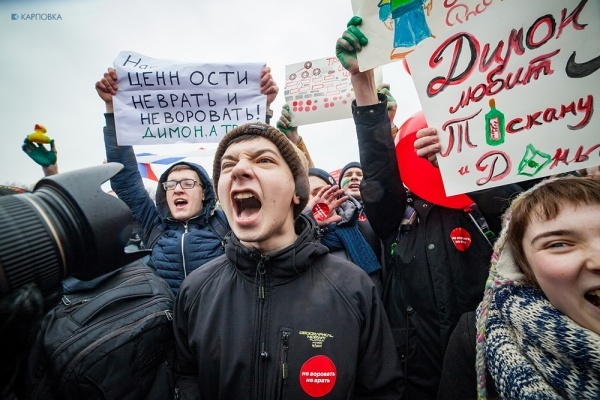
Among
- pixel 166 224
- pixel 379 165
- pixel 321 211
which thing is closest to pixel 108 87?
pixel 166 224

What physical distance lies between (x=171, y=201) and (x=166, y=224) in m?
0.23

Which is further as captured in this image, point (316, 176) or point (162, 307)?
point (316, 176)

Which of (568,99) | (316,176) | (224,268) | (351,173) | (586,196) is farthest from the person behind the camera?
(351,173)

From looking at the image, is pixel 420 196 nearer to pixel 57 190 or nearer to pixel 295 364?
pixel 295 364

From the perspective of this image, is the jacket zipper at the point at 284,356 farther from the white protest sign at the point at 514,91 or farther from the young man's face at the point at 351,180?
the young man's face at the point at 351,180

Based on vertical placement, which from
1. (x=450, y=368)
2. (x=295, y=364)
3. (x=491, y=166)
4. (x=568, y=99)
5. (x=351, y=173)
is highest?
(x=568, y=99)

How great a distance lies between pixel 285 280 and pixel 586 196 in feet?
4.49

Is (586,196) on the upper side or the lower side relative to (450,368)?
upper

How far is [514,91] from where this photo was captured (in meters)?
1.49

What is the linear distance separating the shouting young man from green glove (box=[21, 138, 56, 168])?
7.35ft

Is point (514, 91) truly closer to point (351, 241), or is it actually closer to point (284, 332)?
point (351, 241)

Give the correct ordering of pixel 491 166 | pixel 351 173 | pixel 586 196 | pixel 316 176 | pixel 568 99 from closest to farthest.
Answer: pixel 586 196 < pixel 568 99 < pixel 491 166 < pixel 316 176 < pixel 351 173

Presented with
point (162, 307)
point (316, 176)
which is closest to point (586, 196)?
point (162, 307)

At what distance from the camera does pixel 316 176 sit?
3188 millimetres
